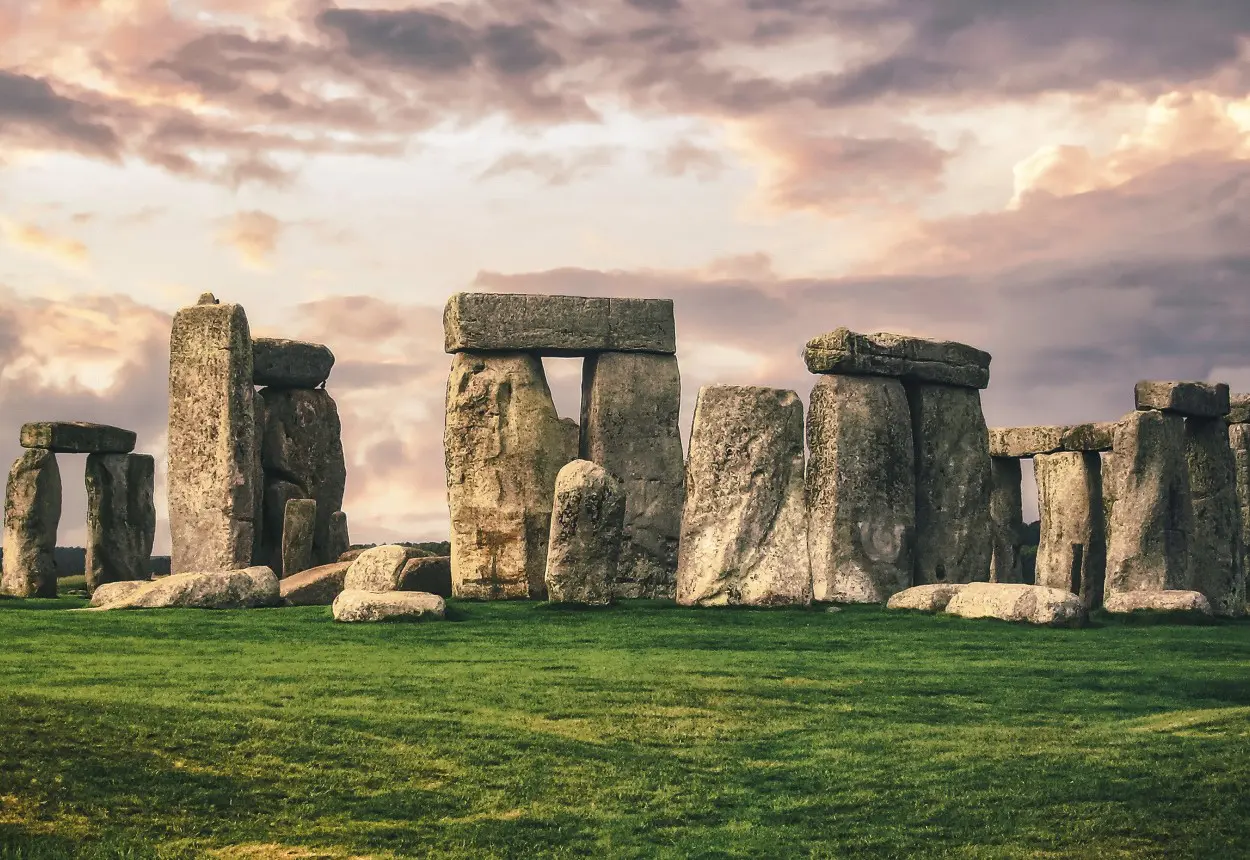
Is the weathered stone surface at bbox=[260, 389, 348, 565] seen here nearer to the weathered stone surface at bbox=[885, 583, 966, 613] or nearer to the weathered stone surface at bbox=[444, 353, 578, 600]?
the weathered stone surface at bbox=[444, 353, 578, 600]

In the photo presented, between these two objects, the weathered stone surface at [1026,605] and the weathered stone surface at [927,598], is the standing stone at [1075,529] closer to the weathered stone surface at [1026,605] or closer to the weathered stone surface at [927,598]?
the weathered stone surface at [927,598]

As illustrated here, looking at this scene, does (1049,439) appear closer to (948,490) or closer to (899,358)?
(948,490)

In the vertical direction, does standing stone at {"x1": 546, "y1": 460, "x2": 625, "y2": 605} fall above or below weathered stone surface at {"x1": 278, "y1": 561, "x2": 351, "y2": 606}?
above

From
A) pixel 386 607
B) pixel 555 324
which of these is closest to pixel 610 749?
pixel 386 607

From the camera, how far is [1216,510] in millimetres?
22625

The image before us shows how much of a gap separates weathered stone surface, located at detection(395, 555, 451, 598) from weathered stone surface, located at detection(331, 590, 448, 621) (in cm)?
154

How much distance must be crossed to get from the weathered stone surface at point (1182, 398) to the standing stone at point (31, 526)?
15.4 meters

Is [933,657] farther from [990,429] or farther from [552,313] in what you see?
[990,429]

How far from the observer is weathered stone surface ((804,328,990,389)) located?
21.5m

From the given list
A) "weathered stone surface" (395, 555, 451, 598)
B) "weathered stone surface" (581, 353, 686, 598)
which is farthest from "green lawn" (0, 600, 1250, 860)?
"weathered stone surface" (581, 353, 686, 598)

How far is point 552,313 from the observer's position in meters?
23.0

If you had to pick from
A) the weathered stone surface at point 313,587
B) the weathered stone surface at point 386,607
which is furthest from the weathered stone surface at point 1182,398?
the weathered stone surface at point 313,587

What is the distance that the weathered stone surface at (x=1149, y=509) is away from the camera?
69.1ft

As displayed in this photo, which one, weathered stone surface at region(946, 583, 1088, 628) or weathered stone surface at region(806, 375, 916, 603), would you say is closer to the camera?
weathered stone surface at region(946, 583, 1088, 628)
